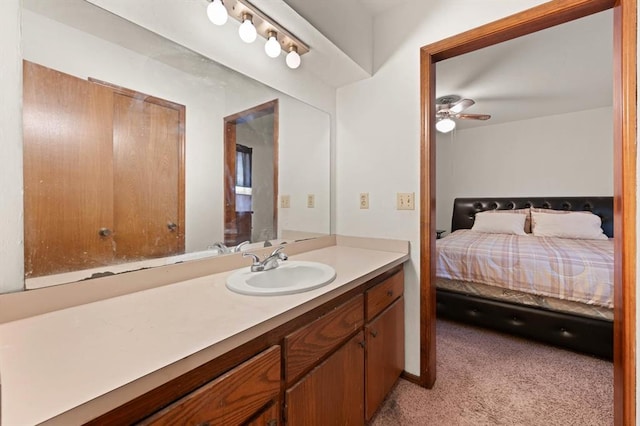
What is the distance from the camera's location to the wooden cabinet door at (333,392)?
841 millimetres

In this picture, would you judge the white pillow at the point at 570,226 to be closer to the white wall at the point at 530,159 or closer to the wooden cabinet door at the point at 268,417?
the white wall at the point at 530,159

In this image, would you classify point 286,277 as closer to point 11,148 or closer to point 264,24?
point 11,148

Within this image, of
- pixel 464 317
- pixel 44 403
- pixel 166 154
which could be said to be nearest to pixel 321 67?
pixel 166 154

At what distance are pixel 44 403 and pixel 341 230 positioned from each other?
1664 mm

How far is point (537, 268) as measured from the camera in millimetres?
2008

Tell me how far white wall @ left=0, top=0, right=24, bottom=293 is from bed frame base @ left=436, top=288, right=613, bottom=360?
2614mm

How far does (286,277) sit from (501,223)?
3.38 metres

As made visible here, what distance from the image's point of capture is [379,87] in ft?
5.75

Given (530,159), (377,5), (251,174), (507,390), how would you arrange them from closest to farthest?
(251,174), (507,390), (377,5), (530,159)

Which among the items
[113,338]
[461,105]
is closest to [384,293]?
[113,338]

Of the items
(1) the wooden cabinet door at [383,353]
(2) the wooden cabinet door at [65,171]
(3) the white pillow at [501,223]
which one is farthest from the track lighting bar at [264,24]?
→ (3) the white pillow at [501,223]

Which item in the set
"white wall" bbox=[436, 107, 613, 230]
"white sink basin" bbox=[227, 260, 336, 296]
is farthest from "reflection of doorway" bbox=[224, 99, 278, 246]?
"white wall" bbox=[436, 107, 613, 230]

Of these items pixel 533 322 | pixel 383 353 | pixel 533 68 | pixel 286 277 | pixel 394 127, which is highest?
pixel 533 68

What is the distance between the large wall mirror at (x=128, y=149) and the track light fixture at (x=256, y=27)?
0.18 metres
